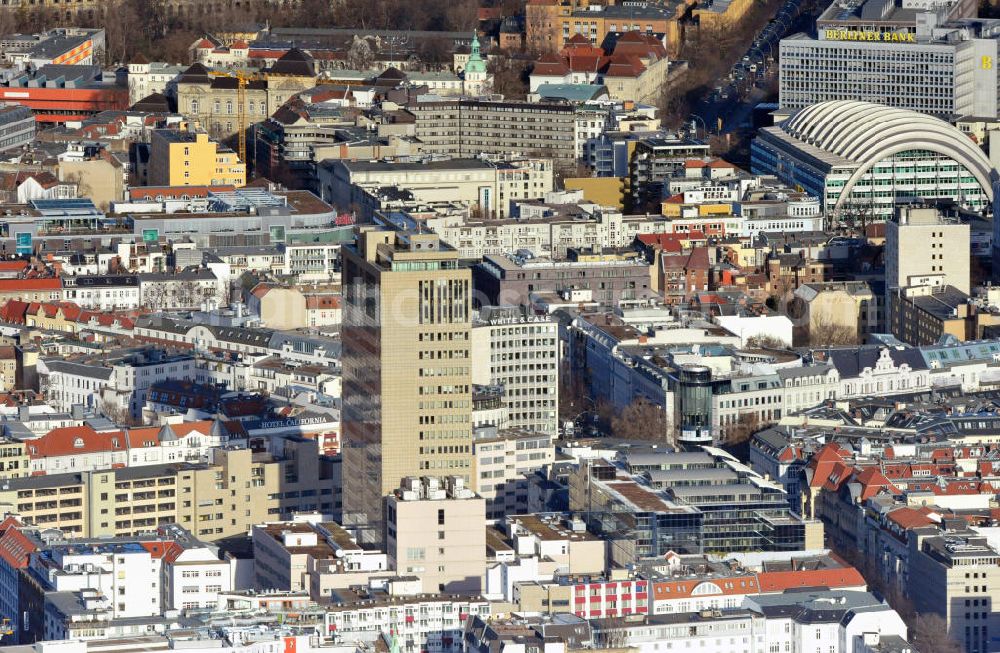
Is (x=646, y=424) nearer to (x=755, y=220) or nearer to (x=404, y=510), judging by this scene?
(x=404, y=510)

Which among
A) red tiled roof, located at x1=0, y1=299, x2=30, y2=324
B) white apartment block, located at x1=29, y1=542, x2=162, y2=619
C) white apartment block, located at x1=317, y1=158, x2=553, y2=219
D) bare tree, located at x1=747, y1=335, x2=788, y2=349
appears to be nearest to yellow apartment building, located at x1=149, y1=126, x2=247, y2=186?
white apartment block, located at x1=317, y1=158, x2=553, y2=219

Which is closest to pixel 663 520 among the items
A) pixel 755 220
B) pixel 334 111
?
pixel 755 220

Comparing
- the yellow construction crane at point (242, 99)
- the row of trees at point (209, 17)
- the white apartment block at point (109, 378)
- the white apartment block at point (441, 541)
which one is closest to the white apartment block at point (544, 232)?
the yellow construction crane at point (242, 99)

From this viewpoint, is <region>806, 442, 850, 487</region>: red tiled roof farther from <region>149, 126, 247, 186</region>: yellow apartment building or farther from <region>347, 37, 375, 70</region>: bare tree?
<region>347, 37, 375, 70</region>: bare tree

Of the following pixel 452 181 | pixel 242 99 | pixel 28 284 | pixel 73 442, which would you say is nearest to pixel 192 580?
pixel 73 442

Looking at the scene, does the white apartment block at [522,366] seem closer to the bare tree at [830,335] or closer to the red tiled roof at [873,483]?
the red tiled roof at [873,483]
